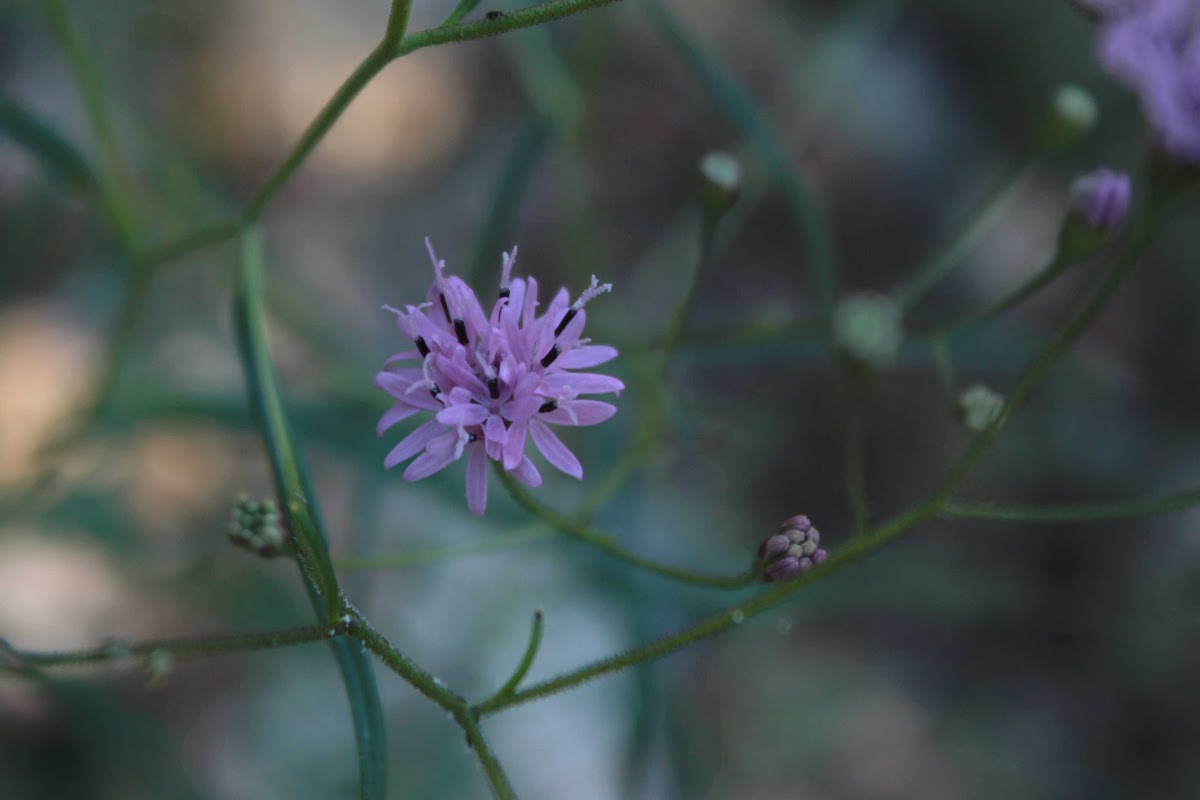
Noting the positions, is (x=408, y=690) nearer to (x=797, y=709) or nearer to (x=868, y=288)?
(x=797, y=709)

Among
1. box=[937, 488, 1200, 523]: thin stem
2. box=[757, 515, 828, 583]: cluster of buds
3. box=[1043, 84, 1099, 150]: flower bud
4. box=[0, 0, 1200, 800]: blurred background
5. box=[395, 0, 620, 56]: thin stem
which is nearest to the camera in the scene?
box=[395, 0, 620, 56]: thin stem

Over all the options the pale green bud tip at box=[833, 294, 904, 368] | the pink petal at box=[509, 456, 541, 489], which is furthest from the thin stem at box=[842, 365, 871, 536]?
the pink petal at box=[509, 456, 541, 489]

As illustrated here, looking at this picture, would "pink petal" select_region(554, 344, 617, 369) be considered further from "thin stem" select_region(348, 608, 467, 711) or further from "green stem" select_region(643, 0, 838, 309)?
"green stem" select_region(643, 0, 838, 309)

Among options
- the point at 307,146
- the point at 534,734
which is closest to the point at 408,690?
the point at 534,734

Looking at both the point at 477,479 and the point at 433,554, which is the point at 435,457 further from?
the point at 433,554

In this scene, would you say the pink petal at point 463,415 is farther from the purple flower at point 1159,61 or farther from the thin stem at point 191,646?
the purple flower at point 1159,61

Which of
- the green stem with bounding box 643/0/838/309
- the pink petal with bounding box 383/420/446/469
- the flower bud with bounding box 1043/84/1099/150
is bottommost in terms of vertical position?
the pink petal with bounding box 383/420/446/469
